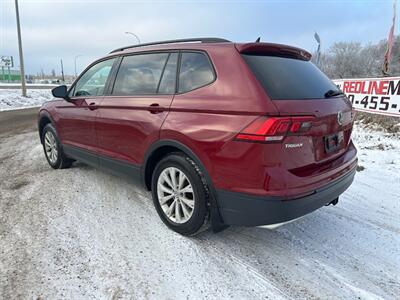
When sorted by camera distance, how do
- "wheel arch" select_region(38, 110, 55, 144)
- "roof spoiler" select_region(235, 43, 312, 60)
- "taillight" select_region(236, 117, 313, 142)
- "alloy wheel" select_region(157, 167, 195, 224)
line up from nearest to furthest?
"taillight" select_region(236, 117, 313, 142) → "roof spoiler" select_region(235, 43, 312, 60) → "alloy wheel" select_region(157, 167, 195, 224) → "wheel arch" select_region(38, 110, 55, 144)

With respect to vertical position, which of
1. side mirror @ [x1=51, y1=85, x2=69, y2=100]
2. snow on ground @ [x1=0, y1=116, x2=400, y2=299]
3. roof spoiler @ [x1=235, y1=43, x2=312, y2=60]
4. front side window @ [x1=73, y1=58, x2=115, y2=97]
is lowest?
snow on ground @ [x1=0, y1=116, x2=400, y2=299]

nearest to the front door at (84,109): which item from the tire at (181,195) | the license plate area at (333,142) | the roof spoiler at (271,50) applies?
the tire at (181,195)

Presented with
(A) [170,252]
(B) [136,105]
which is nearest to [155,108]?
(B) [136,105]

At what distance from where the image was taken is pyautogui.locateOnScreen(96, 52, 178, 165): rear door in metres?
3.13

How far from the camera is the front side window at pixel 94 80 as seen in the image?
4016 millimetres

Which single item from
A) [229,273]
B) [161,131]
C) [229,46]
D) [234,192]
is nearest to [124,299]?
[229,273]

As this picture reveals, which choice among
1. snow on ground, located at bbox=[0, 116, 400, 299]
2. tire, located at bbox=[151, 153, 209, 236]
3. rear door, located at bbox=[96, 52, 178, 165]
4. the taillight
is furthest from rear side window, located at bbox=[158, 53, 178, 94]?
snow on ground, located at bbox=[0, 116, 400, 299]

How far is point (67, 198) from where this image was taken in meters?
3.91

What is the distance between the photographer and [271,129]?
90.9 inches

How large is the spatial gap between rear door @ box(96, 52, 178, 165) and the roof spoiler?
77 centimetres

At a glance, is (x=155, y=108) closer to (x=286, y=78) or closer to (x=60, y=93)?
(x=286, y=78)

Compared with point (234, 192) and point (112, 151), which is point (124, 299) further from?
point (112, 151)

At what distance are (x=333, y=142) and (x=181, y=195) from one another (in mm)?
1453

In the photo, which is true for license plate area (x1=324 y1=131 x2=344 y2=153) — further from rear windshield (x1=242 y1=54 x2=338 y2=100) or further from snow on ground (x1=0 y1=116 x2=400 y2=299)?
snow on ground (x1=0 y1=116 x2=400 y2=299)
